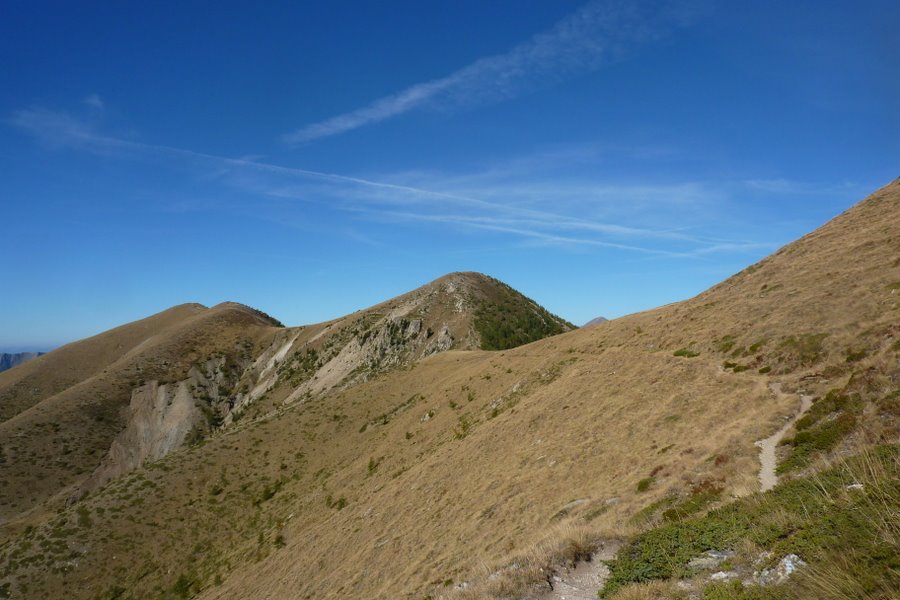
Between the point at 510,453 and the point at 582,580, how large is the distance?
18.8 meters

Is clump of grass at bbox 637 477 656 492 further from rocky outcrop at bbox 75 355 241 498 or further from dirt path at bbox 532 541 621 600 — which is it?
rocky outcrop at bbox 75 355 241 498

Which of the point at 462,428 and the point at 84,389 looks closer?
the point at 462,428

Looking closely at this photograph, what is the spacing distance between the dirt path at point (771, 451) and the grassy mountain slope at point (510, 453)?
1.14 ft

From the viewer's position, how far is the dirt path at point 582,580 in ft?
37.0

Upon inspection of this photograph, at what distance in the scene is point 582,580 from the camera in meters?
11.9

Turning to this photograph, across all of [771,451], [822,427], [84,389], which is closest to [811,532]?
[771,451]

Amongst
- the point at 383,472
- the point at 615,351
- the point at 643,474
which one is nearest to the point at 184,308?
the point at 383,472

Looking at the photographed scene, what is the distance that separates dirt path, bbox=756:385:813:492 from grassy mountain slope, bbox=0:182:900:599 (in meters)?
0.35

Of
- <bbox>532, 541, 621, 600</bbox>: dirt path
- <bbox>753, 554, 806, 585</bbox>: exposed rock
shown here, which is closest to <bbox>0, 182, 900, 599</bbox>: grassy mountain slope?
<bbox>532, 541, 621, 600</bbox>: dirt path

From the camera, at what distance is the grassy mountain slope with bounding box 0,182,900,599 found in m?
17.5

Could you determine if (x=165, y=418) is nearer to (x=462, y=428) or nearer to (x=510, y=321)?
(x=510, y=321)

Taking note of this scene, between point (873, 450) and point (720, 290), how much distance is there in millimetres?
33620

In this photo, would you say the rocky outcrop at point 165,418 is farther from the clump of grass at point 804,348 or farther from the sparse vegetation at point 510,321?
the clump of grass at point 804,348

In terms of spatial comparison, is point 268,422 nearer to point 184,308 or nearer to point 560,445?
point 560,445
